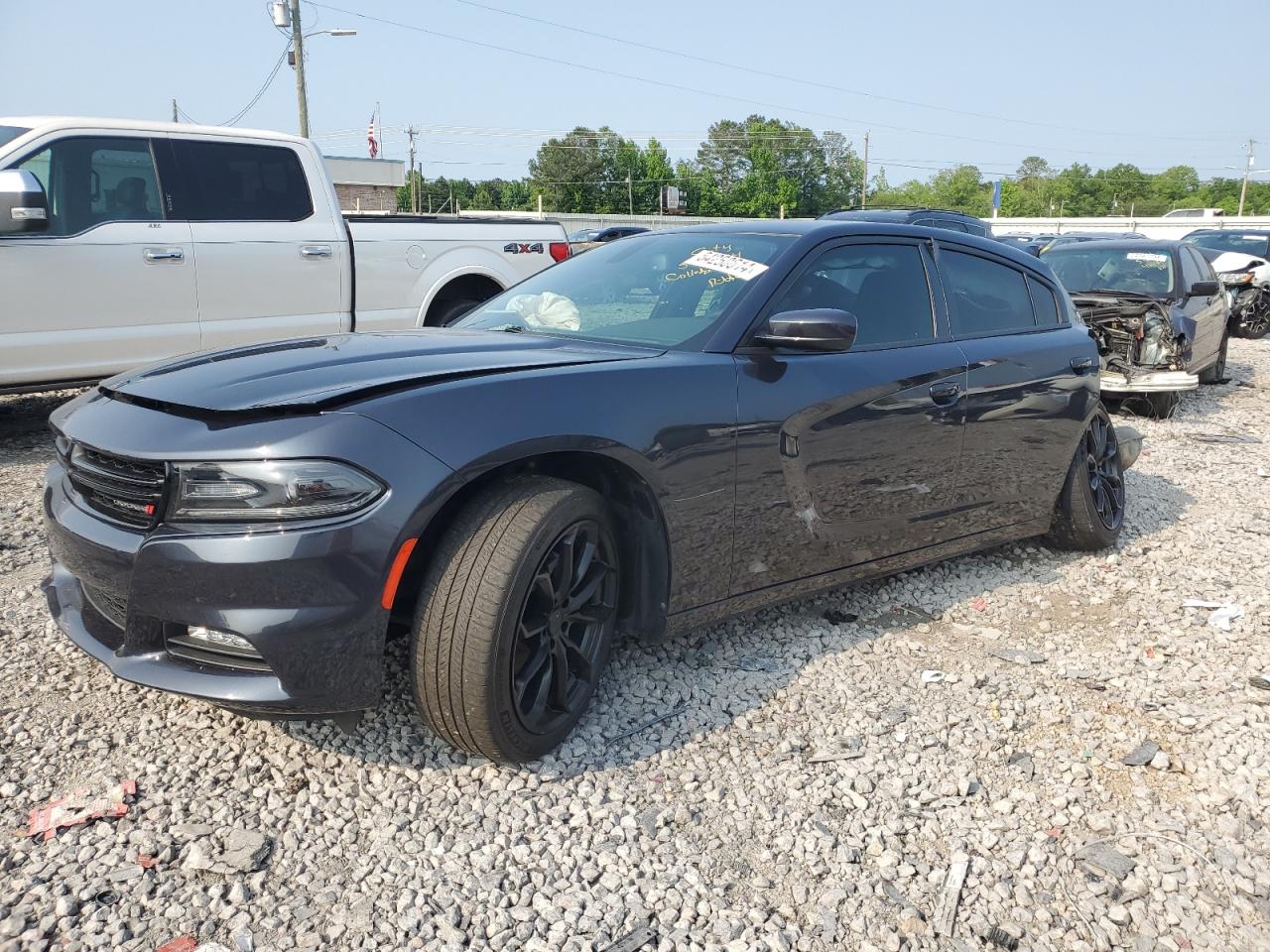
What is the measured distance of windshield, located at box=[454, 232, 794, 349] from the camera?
11.5 ft

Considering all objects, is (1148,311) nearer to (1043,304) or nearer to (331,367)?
(1043,304)

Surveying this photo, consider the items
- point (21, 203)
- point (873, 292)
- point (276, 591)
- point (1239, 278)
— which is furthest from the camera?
point (1239, 278)

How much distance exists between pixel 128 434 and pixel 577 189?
345 ft

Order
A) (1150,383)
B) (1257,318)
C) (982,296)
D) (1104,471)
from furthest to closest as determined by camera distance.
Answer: (1257,318), (1150,383), (1104,471), (982,296)

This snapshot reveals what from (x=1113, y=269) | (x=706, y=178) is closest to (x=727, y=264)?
(x=1113, y=269)

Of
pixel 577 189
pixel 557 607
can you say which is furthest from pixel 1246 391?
pixel 577 189

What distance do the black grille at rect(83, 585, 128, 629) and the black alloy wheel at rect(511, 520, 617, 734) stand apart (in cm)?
101

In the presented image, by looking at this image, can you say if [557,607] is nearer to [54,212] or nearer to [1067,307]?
[1067,307]

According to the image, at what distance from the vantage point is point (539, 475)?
9.39 feet

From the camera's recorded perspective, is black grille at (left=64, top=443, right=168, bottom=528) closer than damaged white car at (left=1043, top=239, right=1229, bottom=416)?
Yes

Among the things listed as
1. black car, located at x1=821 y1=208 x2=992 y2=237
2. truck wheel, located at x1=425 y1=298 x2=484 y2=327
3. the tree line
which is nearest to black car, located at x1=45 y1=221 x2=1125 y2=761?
truck wheel, located at x1=425 y1=298 x2=484 y2=327

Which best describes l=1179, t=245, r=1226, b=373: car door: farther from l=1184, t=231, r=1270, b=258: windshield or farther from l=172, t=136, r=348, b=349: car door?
l=1184, t=231, r=1270, b=258: windshield

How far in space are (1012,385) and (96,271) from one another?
531 centimetres

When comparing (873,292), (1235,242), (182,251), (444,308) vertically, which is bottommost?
(444,308)
